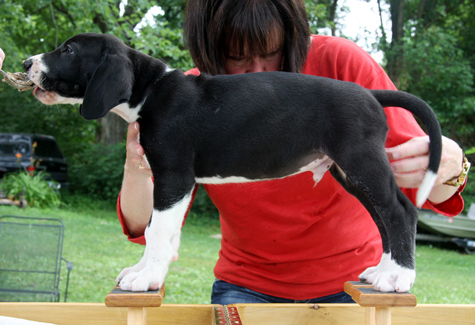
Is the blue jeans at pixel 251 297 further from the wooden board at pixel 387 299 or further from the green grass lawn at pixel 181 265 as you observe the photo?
the green grass lawn at pixel 181 265

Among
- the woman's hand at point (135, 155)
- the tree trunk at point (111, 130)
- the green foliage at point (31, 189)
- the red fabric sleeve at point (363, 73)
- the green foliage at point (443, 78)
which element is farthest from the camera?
the tree trunk at point (111, 130)

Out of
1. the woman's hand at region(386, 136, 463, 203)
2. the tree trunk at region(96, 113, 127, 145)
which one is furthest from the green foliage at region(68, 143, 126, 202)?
the woman's hand at region(386, 136, 463, 203)

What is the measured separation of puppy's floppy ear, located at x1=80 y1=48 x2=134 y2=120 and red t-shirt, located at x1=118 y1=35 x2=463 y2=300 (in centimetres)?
87

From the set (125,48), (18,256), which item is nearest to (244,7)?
(125,48)

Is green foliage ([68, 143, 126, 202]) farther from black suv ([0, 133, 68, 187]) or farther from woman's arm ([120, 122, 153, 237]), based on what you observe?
woman's arm ([120, 122, 153, 237])

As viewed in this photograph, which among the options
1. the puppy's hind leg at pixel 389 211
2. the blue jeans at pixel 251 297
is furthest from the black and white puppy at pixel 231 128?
the blue jeans at pixel 251 297

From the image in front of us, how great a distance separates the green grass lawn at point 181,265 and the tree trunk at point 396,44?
20.1 feet

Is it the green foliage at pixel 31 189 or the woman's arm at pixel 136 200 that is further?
the green foliage at pixel 31 189

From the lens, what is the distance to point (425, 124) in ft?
5.14

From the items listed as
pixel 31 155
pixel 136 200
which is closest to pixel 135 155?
pixel 136 200

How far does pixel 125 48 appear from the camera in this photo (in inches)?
63.7

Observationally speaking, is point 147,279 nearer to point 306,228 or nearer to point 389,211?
point 389,211

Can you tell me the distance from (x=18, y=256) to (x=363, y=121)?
494 centimetres

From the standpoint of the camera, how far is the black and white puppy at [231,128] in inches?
58.4
